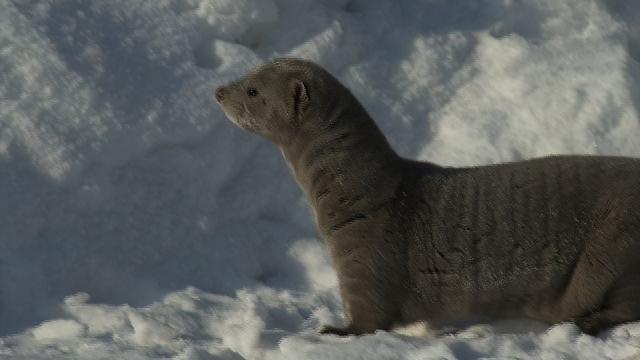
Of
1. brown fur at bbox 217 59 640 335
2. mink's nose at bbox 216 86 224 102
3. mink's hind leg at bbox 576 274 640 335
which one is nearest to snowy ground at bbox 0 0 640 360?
mink's hind leg at bbox 576 274 640 335

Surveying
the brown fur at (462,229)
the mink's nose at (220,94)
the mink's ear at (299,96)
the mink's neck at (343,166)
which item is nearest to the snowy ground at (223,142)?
the brown fur at (462,229)

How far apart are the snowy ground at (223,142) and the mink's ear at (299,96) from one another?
39.1 inches

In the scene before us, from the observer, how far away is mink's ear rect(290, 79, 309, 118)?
5754 mm

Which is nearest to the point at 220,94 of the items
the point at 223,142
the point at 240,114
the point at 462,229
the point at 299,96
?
the point at 240,114

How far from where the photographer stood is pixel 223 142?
6.88 m

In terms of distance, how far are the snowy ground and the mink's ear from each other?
0.99m

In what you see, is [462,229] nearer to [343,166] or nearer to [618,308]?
[343,166]

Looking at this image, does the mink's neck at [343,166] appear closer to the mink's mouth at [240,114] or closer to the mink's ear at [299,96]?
the mink's ear at [299,96]

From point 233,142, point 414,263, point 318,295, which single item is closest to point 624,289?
point 414,263

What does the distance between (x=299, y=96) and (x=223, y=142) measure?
3.98 feet

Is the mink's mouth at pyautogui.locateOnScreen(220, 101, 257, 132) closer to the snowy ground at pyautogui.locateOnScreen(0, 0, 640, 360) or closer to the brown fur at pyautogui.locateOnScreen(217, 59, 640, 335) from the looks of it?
the brown fur at pyautogui.locateOnScreen(217, 59, 640, 335)

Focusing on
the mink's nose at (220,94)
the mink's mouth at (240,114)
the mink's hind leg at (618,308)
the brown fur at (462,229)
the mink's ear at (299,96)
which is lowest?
the mink's hind leg at (618,308)

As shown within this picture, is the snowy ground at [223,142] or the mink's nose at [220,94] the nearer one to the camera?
the snowy ground at [223,142]

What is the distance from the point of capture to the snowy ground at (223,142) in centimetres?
539
